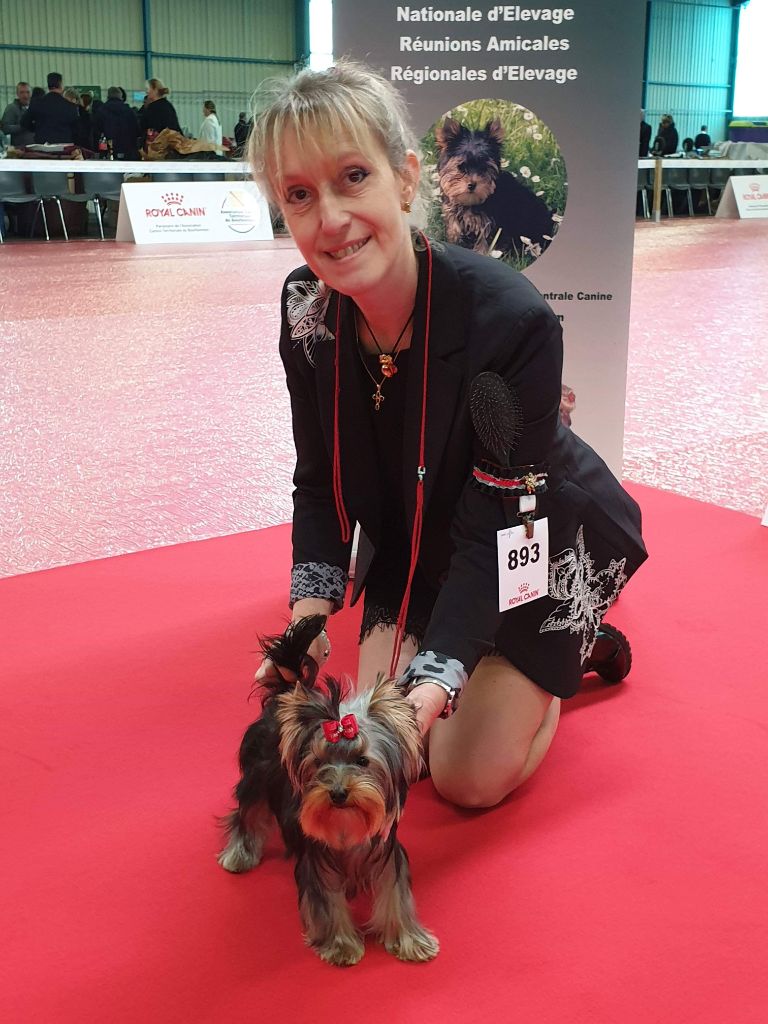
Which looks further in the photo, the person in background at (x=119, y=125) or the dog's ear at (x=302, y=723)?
the person in background at (x=119, y=125)

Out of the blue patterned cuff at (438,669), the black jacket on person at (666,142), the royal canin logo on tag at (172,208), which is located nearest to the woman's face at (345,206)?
the blue patterned cuff at (438,669)

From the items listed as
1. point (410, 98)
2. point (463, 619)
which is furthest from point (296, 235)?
point (410, 98)

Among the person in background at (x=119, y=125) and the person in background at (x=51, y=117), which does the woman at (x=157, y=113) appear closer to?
the person in background at (x=119, y=125)

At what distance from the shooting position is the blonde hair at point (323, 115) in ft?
5.17

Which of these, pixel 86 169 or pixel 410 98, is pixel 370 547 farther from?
pixel 86 169

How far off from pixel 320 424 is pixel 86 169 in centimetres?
1211

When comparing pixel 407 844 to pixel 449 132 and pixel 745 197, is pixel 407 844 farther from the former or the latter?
pixel 745 197

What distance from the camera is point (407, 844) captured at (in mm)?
1887

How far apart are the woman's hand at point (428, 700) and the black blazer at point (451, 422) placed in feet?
0.32

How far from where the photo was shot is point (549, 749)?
2.18 meters

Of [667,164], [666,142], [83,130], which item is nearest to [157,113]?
[83,130]

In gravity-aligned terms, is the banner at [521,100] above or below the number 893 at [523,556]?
above

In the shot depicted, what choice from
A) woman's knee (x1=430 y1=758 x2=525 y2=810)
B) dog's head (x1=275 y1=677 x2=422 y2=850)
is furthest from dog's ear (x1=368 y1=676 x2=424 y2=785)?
woman's knee (x1=430 y1=758 x2=525 y2=810)

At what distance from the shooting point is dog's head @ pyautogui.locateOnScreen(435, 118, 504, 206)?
112 inches
